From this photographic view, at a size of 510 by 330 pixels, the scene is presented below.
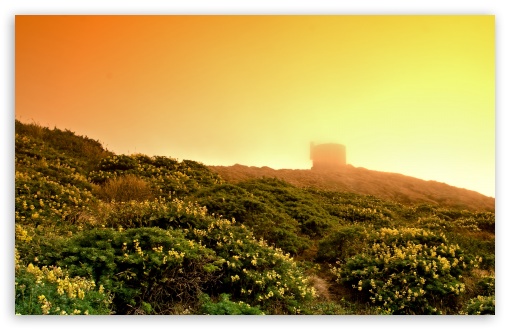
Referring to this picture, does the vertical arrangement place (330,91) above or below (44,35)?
below

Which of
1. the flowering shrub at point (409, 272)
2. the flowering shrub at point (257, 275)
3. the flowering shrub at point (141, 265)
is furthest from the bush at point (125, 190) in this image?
the flowering shrub at point (409, 272)

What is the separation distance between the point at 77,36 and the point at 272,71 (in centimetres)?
303

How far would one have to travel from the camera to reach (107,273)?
582cm

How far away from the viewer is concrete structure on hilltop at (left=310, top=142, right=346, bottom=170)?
7.91 m

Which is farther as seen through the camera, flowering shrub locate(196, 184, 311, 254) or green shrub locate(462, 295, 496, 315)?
flowering shrub locate(196, 184, 311, 254)

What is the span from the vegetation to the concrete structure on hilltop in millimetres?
1120

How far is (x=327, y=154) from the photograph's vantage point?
7.95 metres

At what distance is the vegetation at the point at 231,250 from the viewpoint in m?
5.94

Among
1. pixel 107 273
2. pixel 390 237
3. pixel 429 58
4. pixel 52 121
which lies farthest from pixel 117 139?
pixel 429 58

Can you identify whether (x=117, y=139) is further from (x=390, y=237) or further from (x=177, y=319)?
(x=390, y=237)

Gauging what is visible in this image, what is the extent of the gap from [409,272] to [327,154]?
216cm

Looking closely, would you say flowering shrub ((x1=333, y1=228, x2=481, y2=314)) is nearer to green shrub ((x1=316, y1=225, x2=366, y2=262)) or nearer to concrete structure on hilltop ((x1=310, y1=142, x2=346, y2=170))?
green shrub ((x1=316, y1=225, x2=366, y2=262))

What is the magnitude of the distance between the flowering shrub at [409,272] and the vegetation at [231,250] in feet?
0.06

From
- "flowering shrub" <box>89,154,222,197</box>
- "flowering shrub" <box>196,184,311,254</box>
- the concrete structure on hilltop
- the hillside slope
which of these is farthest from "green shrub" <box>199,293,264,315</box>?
"flowering shrub" <box>89,154,222,197</box>
